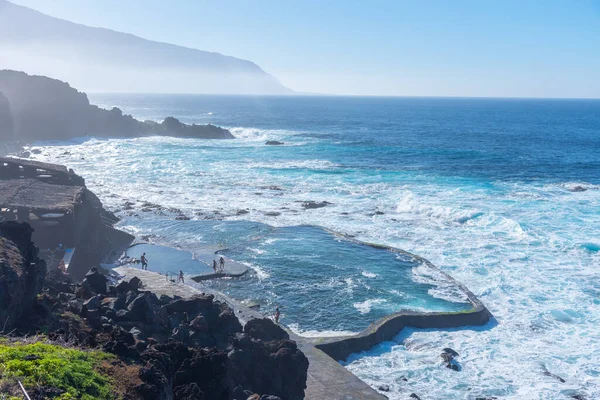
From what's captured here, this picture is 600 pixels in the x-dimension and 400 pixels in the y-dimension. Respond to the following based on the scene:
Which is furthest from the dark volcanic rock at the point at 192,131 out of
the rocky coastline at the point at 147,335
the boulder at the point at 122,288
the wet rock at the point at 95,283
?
the boulder at the point at 122,288

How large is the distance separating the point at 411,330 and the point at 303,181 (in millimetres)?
32216

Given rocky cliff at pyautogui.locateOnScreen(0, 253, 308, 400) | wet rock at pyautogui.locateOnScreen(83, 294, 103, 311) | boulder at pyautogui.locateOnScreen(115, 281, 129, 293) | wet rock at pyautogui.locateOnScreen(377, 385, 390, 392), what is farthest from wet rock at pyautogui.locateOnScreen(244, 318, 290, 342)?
wet rock at pyautogui.locateOnScreen(83, 294, 103, 311)

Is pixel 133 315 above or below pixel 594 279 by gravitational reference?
above

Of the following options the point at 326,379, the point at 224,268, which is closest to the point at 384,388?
the point at 326,379

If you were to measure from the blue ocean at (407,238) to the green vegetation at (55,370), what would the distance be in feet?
38.7

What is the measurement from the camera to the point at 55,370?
9508mm

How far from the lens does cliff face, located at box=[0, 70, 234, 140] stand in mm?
87062

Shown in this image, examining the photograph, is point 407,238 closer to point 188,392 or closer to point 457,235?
point 457,235

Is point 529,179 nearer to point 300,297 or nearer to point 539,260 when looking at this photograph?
point 539,260

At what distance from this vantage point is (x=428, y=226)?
38.3 metres

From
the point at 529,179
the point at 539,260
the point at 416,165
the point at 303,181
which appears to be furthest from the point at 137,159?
the point at 539,260

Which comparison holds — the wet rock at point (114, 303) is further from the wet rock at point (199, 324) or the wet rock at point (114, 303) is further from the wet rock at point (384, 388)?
the wet rock at point (384, 388)

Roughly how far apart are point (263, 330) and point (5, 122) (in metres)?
71.5

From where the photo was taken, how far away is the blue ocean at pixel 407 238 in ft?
69.1
